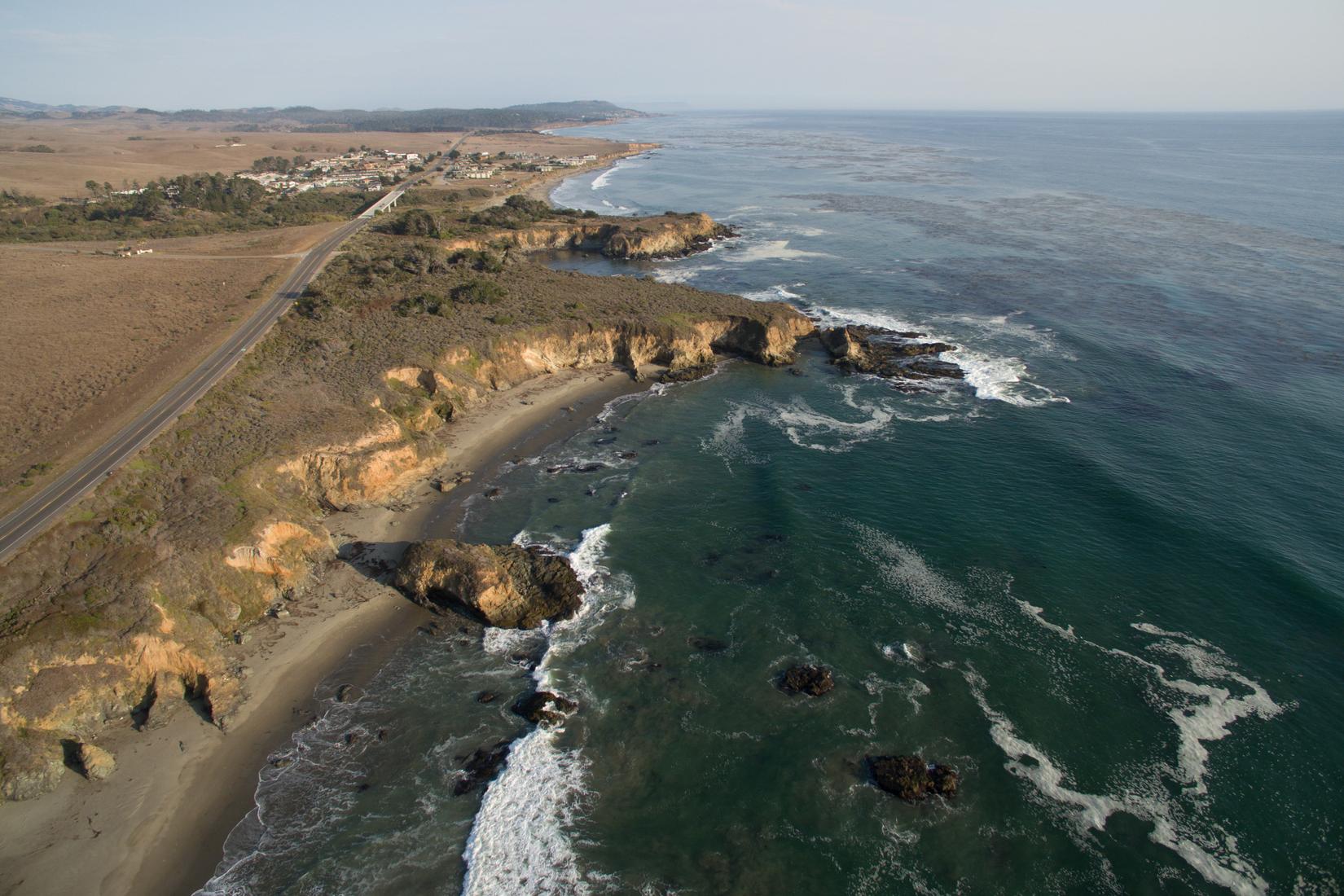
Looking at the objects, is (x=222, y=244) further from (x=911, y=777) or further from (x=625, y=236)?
(x=911, y=777)

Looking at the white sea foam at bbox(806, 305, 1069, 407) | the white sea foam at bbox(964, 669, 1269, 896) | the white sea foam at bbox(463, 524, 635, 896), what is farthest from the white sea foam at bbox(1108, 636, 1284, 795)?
the white sea foam at bbox(806, 305, 1069, 407)

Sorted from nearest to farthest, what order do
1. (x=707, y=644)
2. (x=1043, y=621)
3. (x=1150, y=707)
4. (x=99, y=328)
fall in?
(x=1150, y=707), (x=707, y=644), (x=1043, y=621), (x=99, y=328)

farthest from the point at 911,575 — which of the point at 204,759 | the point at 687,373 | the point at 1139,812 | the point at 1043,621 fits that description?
the point at 204,759

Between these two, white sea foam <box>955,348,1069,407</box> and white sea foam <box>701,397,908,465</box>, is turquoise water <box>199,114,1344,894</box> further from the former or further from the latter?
white sea foam <box>955,348,1069,407</box>

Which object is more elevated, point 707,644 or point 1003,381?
point 1003,381

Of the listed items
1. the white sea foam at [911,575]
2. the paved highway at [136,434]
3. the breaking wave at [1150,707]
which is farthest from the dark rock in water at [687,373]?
the paved highway at [136,434]

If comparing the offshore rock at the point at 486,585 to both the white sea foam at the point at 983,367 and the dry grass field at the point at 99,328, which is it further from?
the white sea foam at the point at 983,367
